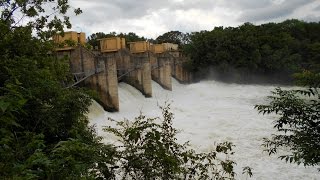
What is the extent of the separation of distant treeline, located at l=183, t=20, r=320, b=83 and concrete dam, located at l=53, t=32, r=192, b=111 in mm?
4404

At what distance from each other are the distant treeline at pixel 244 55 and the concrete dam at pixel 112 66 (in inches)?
173

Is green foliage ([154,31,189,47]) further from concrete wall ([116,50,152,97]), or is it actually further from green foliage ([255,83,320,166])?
green foliage ([255,83,320,166])

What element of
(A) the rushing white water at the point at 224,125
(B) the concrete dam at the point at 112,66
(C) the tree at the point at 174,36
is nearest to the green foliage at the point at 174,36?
(C) the tree at the point at 174,36

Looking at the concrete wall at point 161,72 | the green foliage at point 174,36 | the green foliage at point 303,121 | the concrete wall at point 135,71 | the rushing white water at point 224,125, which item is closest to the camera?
the green foliage at point 303,121

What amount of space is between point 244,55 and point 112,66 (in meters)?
21.5

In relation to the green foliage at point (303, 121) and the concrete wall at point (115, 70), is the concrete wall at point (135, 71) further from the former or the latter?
the green foliage at point (303, 121)

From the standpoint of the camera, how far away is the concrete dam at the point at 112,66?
18.5 m

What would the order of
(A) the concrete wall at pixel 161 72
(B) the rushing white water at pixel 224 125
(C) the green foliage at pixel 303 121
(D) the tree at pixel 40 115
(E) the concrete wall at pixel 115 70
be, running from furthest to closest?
(A) the concrete wall at pixel 161 72 < (E) the concrete wall at pixel 115 70 < (B) the rushing white water at pixel 224 125 < (C) the green foliage at pixel 303 121 < (D) the tree at pixel 40 115

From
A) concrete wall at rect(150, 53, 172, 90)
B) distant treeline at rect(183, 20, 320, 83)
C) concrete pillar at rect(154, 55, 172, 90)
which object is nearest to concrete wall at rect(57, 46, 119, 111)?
concrete wall at rect(150, 53, 172, 90)

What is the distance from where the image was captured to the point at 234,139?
1323cm

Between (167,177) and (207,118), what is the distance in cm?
1351

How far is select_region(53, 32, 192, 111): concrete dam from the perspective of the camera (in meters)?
18.5

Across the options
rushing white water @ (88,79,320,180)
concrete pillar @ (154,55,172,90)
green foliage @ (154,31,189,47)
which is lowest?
rushing white water @ (88,79,320,180)

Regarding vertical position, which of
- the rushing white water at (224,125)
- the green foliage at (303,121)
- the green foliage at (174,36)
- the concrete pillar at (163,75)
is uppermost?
the green foliage at (174,36)
